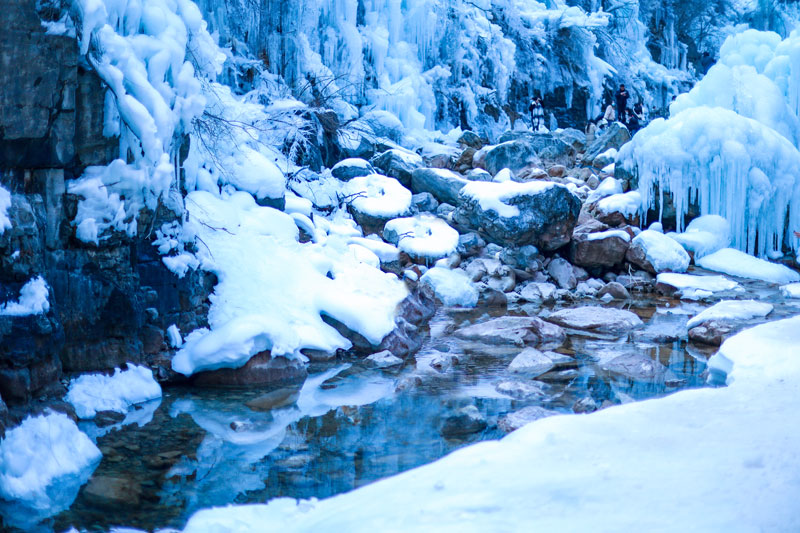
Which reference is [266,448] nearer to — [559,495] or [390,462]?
[390,462]

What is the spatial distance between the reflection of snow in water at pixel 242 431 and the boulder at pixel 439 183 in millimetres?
6835

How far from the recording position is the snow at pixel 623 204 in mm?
12109

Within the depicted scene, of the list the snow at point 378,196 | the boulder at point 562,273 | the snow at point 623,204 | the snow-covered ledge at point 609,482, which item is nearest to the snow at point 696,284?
the boulder at point 562,273

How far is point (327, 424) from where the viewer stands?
4.54 meters

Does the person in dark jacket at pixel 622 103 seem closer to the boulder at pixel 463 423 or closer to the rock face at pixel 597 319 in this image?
the rock face at pixel 597 319

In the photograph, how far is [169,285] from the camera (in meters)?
5.54

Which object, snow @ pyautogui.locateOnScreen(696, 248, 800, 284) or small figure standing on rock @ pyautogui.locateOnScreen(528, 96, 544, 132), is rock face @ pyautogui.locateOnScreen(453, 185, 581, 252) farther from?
small figure standing on rock @ pyautogui.locateOnScreen(528, 96, 544, 132)

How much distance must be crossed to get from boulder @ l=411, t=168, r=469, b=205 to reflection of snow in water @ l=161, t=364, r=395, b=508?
684 cm

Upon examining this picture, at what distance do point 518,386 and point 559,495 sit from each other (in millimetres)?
2870

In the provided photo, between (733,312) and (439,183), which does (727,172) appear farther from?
(439,183)

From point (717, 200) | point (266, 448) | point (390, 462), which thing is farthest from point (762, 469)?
point (717, 200)

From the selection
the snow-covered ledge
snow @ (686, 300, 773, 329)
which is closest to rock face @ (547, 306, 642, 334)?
snow @ (686, 300, 773, 329)

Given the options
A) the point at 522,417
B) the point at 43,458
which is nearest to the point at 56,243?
the point at 43,458

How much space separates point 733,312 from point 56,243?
6996 mm
